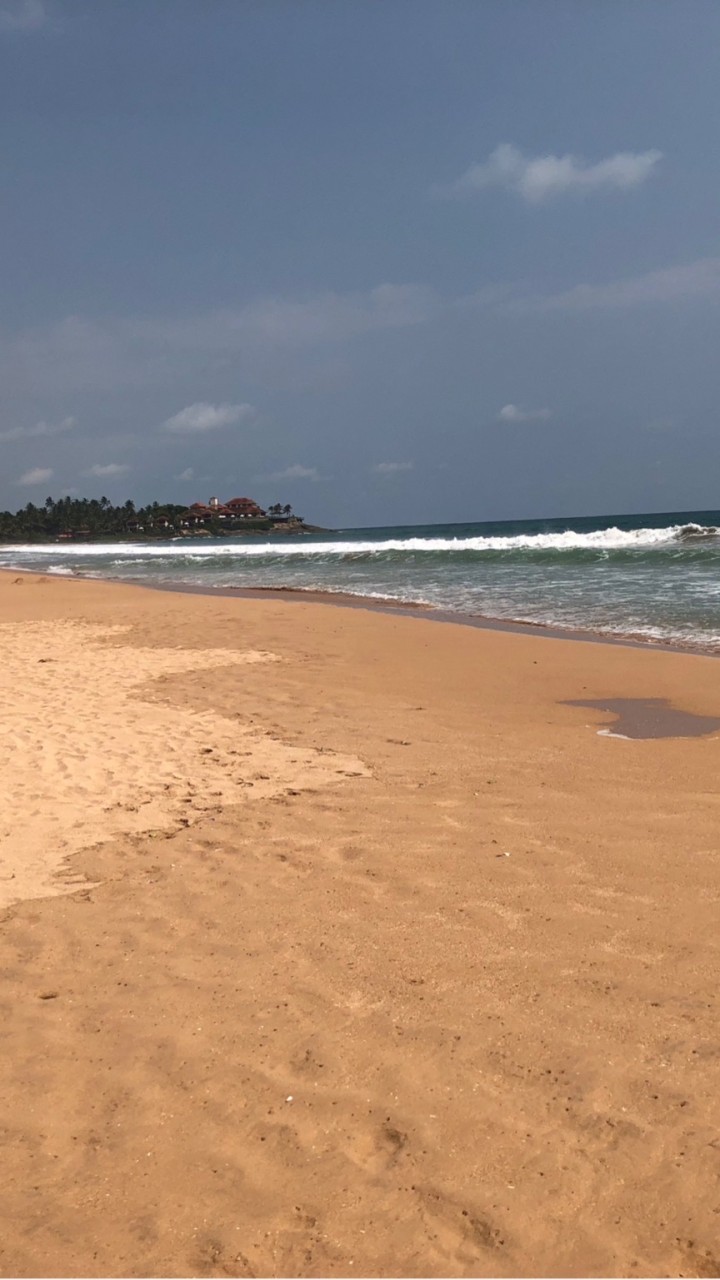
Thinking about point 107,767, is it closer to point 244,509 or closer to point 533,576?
point 533,576

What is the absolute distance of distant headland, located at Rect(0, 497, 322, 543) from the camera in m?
112

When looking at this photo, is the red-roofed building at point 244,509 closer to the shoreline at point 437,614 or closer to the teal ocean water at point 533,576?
the teal ocean water at point 533,576

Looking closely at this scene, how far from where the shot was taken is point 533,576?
24219mm

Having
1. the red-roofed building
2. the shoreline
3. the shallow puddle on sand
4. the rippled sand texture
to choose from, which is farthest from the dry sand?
the red-roofed building

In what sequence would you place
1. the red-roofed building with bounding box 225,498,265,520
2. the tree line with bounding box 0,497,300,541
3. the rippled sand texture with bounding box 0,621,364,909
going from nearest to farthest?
the rippled sand texture with bounding box 0,621,364,909
the tree line with bounding box 0,497,300,541
the red-roofed building with bounding box 225,498,265,520

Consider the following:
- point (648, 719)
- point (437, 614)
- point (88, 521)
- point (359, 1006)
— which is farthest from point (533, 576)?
point (88, 521)

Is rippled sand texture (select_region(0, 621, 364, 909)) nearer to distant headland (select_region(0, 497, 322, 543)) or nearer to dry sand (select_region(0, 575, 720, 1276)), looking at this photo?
dry sand (select_region(0, 575, 720, 1276))

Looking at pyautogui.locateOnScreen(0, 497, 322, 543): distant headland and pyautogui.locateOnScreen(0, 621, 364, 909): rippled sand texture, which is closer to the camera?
pyautogui.locateOnScreen(0, 621, 364, 909): rippled sand texture

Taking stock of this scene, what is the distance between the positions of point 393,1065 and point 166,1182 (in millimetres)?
792

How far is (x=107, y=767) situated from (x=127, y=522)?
401ft

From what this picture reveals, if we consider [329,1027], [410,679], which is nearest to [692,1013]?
[329,1027]

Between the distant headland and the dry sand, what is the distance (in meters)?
106

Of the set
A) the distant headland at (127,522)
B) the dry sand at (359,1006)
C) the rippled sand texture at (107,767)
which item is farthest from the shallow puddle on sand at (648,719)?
the distant headland at (127,522)

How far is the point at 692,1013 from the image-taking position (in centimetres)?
299
